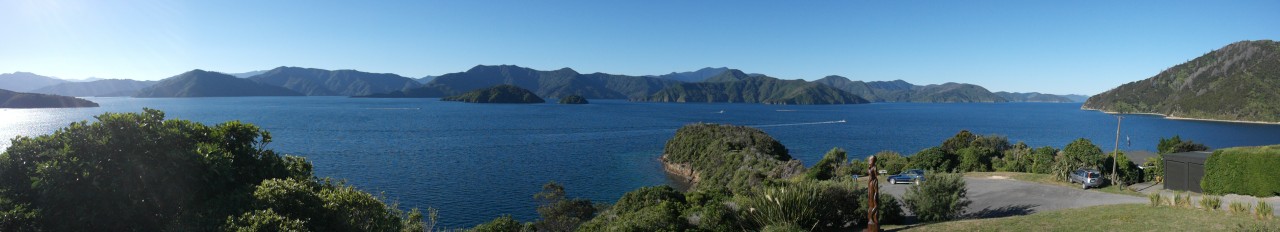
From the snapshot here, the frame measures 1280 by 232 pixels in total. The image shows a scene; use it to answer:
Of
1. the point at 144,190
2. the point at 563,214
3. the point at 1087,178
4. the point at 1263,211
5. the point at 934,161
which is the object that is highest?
the point at 144,190

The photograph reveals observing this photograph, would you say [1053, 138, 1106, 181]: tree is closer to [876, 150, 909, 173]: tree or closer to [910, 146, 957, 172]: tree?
[910, 146, 957, 172]: tree

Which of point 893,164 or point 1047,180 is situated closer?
point 1047,180

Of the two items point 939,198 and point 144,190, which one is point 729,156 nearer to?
point 939,198

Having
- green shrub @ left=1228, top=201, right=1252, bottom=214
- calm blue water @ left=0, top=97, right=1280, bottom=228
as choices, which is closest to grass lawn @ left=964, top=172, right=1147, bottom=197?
green shrub @ left=1228, top=201, right=1252, bottom=214

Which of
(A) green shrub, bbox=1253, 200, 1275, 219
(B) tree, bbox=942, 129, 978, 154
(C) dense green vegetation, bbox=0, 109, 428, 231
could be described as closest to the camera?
(C) dense green vegetation, bbox=0, 109, 428, 231

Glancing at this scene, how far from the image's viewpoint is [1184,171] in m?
26.1

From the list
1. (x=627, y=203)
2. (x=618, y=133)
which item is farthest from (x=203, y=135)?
(x=618, y=133)

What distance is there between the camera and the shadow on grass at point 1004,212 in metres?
19.7

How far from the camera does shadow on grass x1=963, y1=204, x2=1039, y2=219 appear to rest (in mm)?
19677

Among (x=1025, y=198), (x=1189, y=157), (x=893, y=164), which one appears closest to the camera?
(x=1025, y=198)

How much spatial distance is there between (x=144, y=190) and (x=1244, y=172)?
3783 cm

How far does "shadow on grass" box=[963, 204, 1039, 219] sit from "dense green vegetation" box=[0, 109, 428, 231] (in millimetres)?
19900

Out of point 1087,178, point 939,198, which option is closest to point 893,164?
point 1087,178

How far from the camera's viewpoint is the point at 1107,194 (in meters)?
24.8
